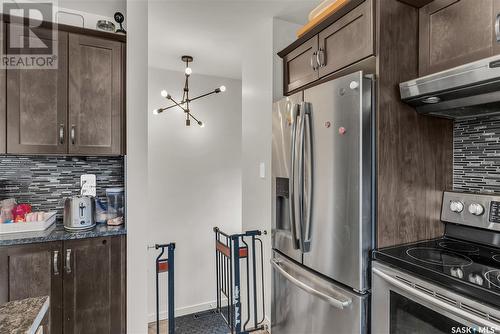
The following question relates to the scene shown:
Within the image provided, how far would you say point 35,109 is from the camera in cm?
187

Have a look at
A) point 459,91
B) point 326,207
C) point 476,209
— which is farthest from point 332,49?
point 476,209

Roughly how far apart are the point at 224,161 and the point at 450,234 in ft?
8.96

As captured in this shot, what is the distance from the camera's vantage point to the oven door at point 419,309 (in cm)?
100

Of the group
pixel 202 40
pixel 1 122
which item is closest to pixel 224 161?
pixel 202 40

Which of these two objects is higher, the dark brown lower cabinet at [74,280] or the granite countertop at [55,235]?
the granite countertop at [55,235]

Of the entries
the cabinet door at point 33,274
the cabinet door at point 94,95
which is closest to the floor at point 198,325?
the cabinet door at point 33,274

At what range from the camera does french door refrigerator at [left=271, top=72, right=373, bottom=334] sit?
1.42 meters

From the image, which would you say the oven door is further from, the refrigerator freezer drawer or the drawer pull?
the drawer pull

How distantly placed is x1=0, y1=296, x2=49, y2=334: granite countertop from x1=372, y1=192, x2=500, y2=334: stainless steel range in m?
1.30

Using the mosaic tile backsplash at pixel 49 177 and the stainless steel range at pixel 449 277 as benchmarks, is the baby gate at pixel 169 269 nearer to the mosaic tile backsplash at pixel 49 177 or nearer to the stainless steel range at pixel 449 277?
the mosaic tile backsplash at pixel 49 177

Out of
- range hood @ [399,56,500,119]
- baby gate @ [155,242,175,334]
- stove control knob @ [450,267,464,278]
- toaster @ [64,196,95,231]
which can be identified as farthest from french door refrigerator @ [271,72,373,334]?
toaster @ [64,196,95,231]

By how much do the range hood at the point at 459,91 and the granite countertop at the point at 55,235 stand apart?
1903mm

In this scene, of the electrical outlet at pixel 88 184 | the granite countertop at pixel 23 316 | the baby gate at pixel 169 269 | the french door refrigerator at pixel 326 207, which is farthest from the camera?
the electrical outlet at pixel 88 184

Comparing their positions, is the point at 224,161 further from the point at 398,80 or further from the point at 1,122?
the point at 398,80
